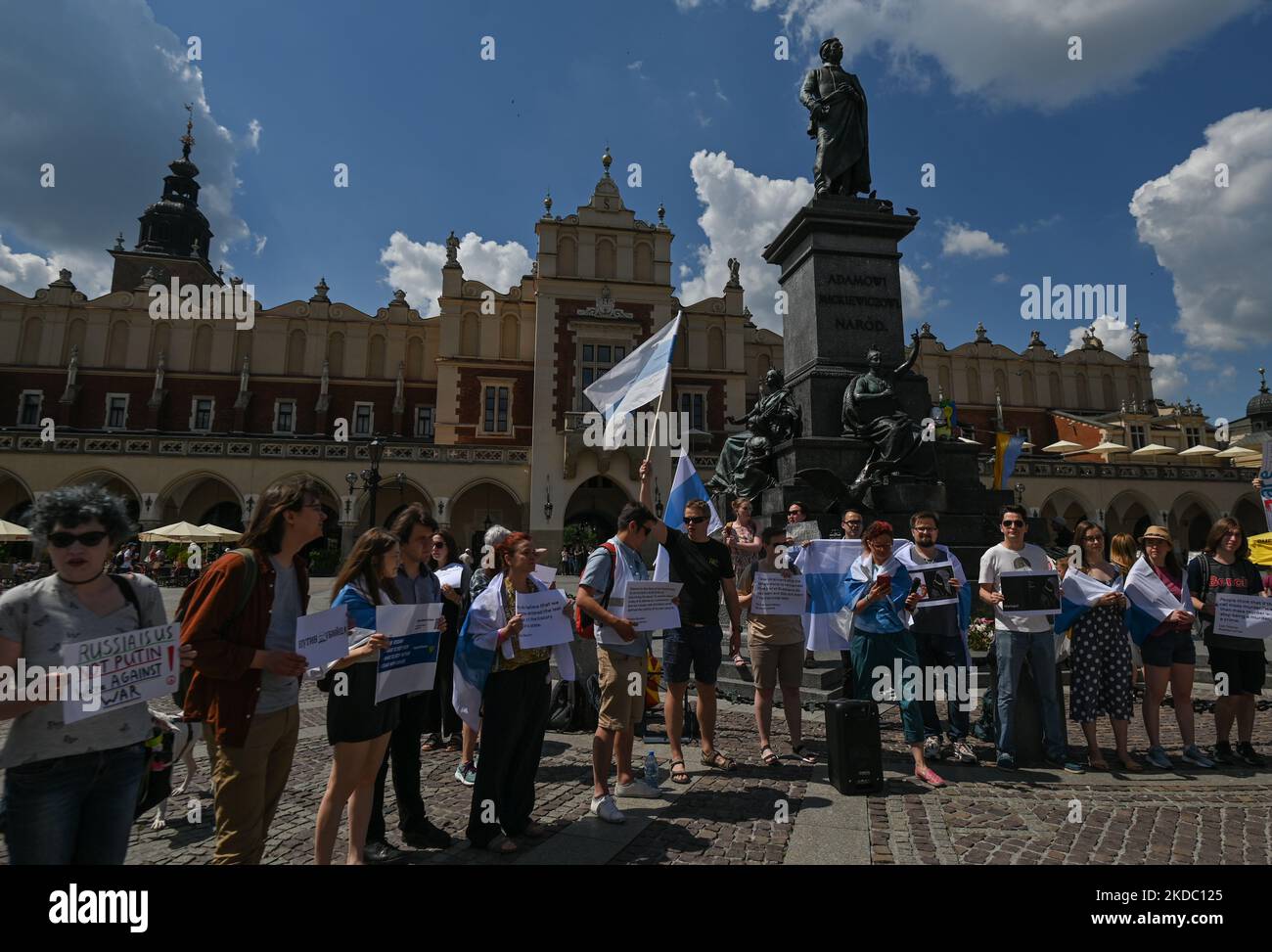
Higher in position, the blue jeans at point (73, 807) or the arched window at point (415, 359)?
the arched window at point (415, 359)

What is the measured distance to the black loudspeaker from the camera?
426 centimetres

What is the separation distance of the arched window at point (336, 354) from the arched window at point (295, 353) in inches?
50.0

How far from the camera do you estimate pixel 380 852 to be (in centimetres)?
352

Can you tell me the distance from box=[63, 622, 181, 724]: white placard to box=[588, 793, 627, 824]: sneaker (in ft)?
7.55

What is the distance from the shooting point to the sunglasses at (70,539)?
2.38 meters

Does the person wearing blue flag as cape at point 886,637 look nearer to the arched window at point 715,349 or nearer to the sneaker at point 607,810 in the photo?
the sneaker at point 607,810

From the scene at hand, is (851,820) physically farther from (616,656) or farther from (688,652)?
(616,656)

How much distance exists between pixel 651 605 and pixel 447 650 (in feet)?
6.52

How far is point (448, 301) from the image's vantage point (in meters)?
32.8

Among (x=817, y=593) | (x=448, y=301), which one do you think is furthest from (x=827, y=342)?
(x=448, y=301)

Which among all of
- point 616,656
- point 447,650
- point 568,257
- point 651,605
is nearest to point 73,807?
point 616,656

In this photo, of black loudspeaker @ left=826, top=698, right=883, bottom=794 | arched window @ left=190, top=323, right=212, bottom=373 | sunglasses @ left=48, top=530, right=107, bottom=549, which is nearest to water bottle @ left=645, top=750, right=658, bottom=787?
black loudspeaker @ left=826, top=698, right=883, bottom=794

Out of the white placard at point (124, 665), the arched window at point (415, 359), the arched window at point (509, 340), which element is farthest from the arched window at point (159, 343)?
the white placard at point (124, 665)
